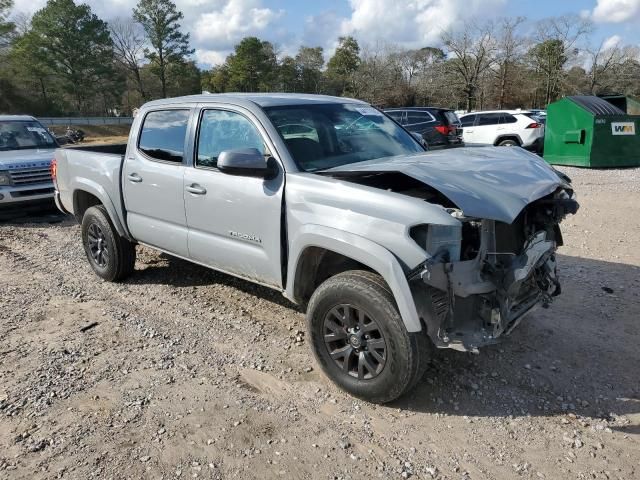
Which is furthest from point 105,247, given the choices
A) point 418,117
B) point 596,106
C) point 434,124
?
point 596,106

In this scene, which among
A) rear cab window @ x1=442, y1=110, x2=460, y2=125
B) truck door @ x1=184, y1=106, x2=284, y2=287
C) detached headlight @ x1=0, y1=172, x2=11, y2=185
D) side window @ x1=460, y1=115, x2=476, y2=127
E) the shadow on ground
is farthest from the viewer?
side window @ x1=460, y1=115, x2=476, y2=127

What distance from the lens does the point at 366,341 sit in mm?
3193

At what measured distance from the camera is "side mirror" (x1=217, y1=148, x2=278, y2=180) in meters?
3.44

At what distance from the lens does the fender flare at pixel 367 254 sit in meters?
2.83

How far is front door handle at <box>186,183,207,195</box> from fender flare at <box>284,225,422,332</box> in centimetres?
103

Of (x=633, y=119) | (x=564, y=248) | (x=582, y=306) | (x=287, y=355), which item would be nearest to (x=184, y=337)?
(x=287, y=355)

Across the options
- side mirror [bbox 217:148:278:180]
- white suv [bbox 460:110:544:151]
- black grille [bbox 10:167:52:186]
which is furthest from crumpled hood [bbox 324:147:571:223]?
white suv [bbox 460:110:544:151]

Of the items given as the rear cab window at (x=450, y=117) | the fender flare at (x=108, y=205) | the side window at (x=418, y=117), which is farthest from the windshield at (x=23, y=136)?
the rear cab window at (x=450, y=117)

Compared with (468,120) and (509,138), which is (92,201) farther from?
(468,120)

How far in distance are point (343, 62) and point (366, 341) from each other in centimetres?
7008

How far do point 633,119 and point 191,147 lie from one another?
13487mm

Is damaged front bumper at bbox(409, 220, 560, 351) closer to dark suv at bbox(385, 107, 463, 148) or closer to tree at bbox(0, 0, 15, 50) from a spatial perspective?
dark suv at bbox(385, 107, 463, 148)

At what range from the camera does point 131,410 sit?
3.24 metres

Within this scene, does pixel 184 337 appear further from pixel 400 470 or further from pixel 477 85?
pixel 477 85
